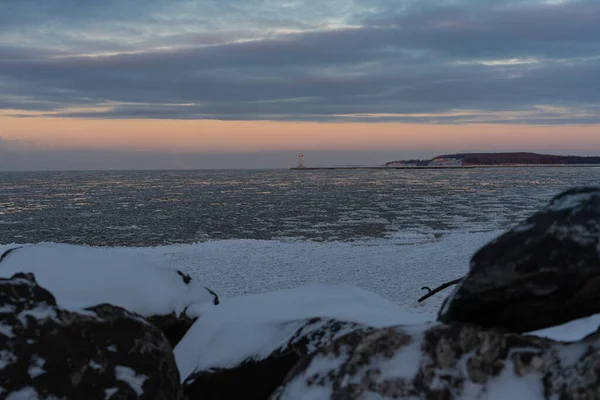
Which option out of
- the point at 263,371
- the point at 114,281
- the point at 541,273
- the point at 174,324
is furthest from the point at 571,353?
the point at 114,281

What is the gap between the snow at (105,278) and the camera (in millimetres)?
4223

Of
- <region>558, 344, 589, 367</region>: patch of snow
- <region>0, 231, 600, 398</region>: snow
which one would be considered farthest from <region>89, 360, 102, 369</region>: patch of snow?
<region>558, 344, 589, 367</region>: patch of snow

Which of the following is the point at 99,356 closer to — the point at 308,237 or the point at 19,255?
the point at 19,255

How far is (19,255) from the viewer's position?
4691 mm

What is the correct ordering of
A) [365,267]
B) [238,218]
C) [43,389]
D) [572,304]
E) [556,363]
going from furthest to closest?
[238,218], [365,267], [572,304], [43,389], [556,363]

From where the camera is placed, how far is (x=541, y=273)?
10.3ft

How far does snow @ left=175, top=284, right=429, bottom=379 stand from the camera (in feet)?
11.7

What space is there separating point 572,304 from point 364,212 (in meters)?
33.8

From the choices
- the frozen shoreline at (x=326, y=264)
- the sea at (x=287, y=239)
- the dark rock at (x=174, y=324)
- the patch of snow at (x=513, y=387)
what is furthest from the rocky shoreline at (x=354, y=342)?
the frozen shoreline at (x=326, y=264)

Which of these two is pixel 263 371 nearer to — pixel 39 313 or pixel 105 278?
pixel 39 313

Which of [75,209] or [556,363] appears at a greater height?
[556,363]

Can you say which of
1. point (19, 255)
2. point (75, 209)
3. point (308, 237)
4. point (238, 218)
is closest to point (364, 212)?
point (238, 218)

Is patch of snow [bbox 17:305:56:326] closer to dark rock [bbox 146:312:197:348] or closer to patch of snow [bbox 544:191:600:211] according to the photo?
dark rock [bbox 146:312:197:348]

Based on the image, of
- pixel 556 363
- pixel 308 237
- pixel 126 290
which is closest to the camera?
pixel 556 363
